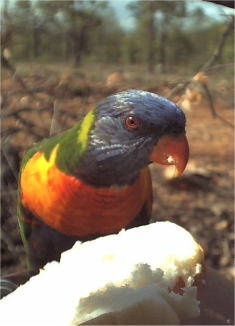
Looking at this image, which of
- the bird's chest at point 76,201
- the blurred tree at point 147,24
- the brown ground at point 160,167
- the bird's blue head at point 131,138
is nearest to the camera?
the bird's blue head at point 131,138

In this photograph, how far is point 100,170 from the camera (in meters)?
0.76

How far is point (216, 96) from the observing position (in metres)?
1.11

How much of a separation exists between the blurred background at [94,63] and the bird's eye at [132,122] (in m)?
0.15

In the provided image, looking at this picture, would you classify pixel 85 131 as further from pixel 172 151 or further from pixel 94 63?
pixel 94 63

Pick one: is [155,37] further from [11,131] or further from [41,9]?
[11,131]

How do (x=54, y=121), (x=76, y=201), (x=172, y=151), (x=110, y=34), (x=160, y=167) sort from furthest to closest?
(x=160, y=167)
(x=54, y=121)
(x=110, y=34)
(x=76, y=201)
(x=172, y=151)

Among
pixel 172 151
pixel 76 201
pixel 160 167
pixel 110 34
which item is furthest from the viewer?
pixel 160 167

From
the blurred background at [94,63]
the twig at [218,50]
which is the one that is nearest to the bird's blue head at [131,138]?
the blurred background at [94,63]

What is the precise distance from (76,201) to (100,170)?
0.07m

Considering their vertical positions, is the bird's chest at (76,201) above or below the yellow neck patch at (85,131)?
below

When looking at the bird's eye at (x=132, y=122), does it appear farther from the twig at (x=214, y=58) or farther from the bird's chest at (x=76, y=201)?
the twig at (x=214, y=58)

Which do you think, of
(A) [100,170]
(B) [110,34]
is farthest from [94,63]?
(A) [100,170]

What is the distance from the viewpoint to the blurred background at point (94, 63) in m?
0.91

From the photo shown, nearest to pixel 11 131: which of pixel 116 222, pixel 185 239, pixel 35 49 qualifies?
pixel 35 49
